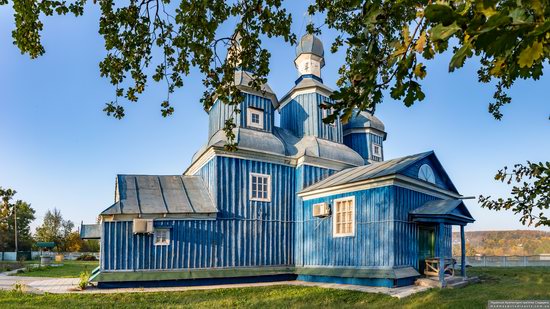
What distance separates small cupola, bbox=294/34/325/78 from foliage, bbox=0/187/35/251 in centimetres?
3728

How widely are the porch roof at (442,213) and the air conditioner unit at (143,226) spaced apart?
25.7ft

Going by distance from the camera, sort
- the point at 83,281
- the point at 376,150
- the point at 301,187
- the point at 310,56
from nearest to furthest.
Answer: the point at 83,281 → the point at 301,187 → the point at 310,56 → the point at 376,150

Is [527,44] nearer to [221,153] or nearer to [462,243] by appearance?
[221,153]

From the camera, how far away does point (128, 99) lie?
5.71m

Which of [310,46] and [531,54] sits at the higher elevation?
[310,46]

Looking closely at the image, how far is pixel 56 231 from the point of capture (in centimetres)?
5166

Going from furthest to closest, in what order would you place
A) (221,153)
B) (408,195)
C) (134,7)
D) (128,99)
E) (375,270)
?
(221,153) → (408,195) → (375,270) → (128,99) → (134,7)

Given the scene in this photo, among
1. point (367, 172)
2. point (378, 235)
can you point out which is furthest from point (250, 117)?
point (378, 235)

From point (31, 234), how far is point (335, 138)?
4412cm

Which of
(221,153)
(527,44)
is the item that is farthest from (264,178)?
(527,44)

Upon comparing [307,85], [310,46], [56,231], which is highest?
[310,46]

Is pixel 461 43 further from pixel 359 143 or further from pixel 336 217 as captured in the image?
pixel 359 143

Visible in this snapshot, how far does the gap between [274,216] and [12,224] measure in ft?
135

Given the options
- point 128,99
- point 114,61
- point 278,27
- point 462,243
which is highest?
point 278,27
